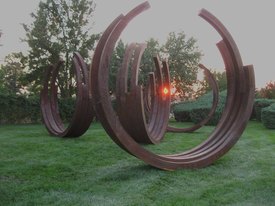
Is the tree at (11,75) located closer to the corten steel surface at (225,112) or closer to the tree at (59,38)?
the tree at (59,38)

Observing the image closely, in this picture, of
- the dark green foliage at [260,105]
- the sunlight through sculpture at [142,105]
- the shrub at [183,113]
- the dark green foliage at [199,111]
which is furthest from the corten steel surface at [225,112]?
the shrub at [183,113]

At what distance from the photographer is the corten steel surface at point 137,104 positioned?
26.5 feet

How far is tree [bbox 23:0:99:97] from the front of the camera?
29094 millimetres

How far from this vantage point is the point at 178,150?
10125 mm

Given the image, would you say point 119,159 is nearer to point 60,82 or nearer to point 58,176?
point 58,176

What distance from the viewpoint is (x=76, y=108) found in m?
11.7

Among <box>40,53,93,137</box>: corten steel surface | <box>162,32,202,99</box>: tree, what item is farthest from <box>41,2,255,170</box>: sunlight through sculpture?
<box>162,32,202,99</box>: tree

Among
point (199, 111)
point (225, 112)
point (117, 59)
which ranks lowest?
point (225, 112)

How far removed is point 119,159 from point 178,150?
1.95m

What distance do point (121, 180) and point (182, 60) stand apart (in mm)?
32846

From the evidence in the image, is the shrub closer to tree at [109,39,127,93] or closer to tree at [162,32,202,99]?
tree at [109,39,127,93]

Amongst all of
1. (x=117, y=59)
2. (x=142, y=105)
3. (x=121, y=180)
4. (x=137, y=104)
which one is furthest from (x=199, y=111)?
(x=117, y=59)

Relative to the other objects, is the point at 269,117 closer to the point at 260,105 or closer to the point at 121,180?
the point at 260,105

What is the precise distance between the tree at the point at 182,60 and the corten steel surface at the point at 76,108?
23840 millimetres
